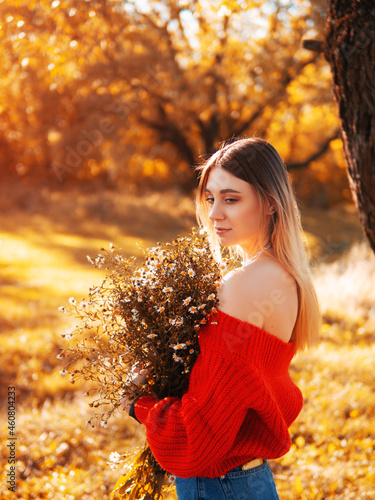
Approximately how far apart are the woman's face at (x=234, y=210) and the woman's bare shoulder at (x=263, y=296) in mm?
159

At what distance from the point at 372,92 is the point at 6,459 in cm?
399

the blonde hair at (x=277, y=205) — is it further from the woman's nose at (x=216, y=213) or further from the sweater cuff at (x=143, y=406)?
the sweater cuff at (x=143, y=406)

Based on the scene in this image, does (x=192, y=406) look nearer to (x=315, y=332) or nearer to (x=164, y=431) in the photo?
(x=164, y=431)

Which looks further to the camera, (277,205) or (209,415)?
(277,205)

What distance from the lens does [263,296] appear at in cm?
176

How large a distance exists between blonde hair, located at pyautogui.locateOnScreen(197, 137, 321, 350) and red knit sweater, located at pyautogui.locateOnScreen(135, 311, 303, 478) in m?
0.26

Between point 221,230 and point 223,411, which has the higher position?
point 221,230

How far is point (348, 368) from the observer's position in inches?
214

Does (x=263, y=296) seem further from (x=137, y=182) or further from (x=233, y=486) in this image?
(x=137, y=182)

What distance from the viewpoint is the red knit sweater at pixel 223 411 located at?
1.67m

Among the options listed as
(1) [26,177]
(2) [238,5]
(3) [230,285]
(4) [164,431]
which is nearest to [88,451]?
(4) [164,431]

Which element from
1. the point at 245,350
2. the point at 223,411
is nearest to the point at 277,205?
the point at 245,350

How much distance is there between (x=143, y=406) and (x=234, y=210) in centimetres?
90

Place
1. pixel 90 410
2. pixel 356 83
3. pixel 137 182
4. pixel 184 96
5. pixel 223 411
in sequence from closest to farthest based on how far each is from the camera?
pixel 223 411 < pixel 356 83 < pixel 90 410 < pixel 184 96 < pixel 137 182
